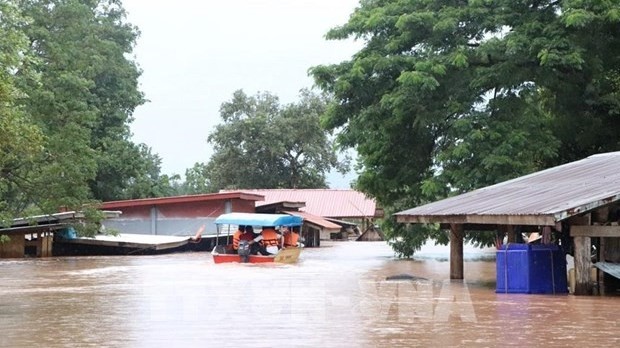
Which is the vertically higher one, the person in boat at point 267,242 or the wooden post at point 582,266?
the person in boat at point 267,242

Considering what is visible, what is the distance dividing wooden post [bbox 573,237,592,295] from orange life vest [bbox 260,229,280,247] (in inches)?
578

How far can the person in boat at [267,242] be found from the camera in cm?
2800

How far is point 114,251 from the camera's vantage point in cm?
3716

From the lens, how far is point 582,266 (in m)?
15.4

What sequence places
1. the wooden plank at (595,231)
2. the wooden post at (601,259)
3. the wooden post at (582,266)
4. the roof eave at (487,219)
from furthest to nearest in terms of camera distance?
the wooden post at (601,259)
the wooden post at (582,266)
the wooden plank at (595,231)
the roof eave at (487,219)

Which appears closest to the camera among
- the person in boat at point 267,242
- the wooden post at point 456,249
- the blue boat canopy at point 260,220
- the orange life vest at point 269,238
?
the wooden post at point 456,249

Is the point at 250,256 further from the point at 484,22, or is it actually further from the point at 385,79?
the point at 484,22

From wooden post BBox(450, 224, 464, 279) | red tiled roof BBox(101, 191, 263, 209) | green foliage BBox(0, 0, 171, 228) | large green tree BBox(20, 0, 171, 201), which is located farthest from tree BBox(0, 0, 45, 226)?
red tiled roof BBox(101, 191, 263, 209)

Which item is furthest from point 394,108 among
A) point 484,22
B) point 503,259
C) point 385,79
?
point 503,259

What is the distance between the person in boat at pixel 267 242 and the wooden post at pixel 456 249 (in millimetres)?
9068

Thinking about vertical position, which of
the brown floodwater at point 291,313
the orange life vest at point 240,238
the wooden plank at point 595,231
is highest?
the orange life vest at point 240,238

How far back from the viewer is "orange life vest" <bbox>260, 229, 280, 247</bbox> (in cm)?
2950

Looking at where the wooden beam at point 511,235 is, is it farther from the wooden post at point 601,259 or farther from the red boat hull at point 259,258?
the red boat hull at point 259,258

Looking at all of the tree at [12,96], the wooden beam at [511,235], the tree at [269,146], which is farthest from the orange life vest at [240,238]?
the tree at [269,146]
